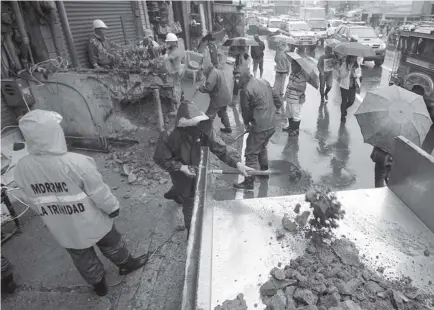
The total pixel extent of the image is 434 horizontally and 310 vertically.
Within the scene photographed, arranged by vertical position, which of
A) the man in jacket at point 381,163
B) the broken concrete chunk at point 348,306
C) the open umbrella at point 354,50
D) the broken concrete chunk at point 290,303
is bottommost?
the man in jacket at point 381,163

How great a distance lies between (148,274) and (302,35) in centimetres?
1784

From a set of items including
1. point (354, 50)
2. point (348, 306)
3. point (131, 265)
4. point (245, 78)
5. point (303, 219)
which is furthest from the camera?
point (354, 50)

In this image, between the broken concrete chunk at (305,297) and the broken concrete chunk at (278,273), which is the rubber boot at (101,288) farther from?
the broken concrete chunk at (305,297)

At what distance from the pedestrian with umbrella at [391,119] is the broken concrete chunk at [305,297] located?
2.45 metres

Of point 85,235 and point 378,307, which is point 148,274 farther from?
point 378,307

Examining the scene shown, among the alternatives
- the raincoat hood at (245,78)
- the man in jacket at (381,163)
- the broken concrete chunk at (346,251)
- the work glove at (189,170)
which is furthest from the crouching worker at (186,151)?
the man in jacket at (381,163)

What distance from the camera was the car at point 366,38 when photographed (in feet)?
44.8

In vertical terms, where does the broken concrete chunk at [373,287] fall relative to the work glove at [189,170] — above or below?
below

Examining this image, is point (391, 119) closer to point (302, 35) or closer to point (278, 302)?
point (278, 302)

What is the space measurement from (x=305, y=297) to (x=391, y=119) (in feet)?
8.53

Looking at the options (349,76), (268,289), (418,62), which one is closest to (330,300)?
(268,289)

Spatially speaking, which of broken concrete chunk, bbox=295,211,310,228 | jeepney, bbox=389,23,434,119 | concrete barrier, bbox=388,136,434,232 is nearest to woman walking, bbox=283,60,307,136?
jeepney, bbox=389,23,434,119

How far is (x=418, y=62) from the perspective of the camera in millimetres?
7445

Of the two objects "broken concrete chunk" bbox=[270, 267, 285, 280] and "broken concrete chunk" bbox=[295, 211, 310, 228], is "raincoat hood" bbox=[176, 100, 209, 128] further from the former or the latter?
"broken concrete chunk" bbox=[270, 267, 285, 280]
